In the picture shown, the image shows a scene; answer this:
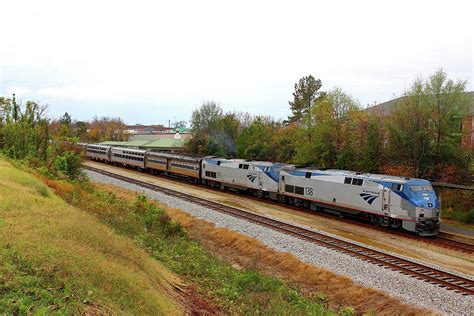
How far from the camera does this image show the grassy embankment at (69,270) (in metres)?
7.38

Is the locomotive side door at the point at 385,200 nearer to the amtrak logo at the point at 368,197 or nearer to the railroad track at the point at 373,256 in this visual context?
the amtrak logo at the point at 368,197

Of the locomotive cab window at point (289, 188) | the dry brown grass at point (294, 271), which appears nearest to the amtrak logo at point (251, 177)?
the locomotive cab window at point (289, 188)

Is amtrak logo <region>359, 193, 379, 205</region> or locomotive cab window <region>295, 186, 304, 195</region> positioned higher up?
amtrak logo <region>359, 193, 379, 205</region>

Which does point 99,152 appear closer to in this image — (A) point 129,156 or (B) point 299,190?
(A) point 129,156

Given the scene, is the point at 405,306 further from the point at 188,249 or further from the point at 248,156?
the point at 248,156

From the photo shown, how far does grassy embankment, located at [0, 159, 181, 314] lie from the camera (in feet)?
24.2

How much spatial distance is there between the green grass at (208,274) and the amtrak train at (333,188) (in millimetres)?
11593

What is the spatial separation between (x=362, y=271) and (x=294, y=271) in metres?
2.60

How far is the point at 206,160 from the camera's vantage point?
44219 mm

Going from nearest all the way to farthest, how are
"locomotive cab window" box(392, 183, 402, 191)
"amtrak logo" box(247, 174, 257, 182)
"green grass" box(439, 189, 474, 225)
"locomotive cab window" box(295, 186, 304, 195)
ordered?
"locomotive cab window" box(392, 183, 402, 191), "green grass" box(439, 189, 474, 225), "locomotive cab window" box(295, 186, 304, 195), "amtrak logo" box(247, 174, 257, 182)

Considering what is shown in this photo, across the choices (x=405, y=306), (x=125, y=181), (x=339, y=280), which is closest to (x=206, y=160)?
(x=125, y=181)

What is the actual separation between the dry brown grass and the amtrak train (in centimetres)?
864

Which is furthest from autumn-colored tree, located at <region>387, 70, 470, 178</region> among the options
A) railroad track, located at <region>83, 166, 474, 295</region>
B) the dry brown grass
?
the dry brown grass

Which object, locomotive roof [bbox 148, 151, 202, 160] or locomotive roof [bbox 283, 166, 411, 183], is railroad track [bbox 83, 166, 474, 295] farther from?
locomotive roof [bbox 148, 151, 202, 160]
